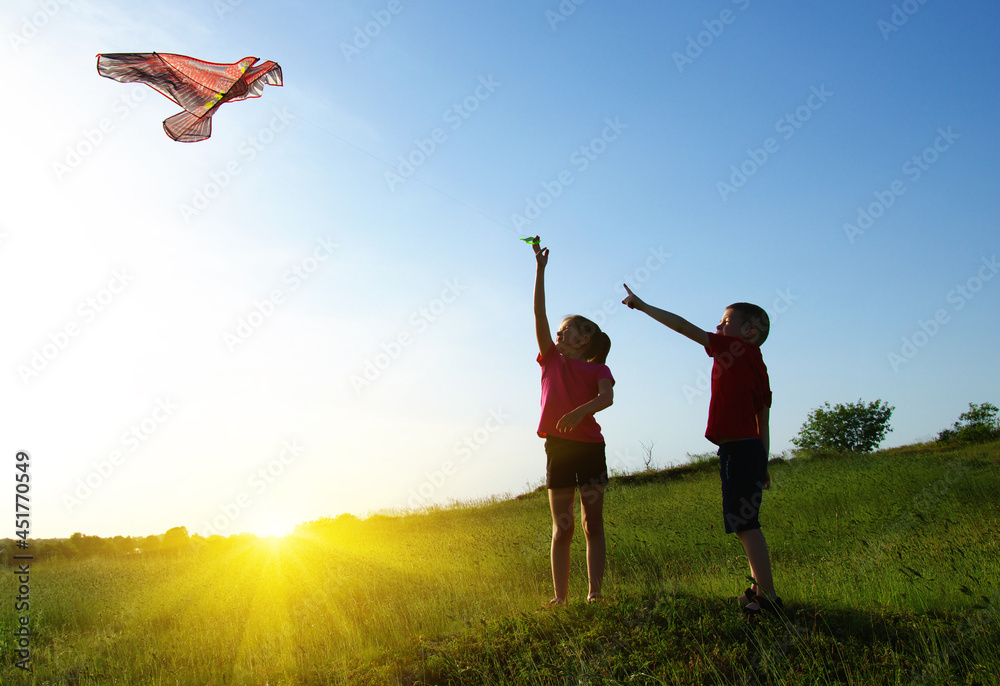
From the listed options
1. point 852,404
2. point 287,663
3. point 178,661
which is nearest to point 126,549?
point 178,661

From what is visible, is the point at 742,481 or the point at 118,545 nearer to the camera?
the point at 742,481

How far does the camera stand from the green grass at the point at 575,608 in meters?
3.34

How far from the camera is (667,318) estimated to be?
3.81 m

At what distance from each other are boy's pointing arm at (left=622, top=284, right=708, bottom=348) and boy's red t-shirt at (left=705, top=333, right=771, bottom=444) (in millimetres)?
136

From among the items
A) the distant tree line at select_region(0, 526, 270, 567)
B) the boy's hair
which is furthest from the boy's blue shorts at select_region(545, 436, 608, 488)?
the distant tree line at select_region(0, 526, 270, 567)

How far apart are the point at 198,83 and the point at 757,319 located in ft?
16.5

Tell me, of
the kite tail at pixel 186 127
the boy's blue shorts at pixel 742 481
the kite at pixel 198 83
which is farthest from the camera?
A: the kite tail at pixel 186 127

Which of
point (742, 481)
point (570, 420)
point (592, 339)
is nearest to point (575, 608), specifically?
point (570, 420)

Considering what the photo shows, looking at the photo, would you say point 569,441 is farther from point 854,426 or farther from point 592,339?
point 854,426

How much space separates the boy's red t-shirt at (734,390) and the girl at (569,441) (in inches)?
30.1

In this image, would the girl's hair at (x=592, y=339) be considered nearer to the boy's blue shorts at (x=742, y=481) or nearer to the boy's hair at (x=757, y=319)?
the boy's hair at (x=757, y=319)

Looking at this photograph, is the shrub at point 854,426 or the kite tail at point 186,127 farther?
the shrub at point 854,426

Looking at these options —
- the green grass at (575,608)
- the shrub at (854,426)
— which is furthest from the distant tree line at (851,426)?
the green grass at (575,608)

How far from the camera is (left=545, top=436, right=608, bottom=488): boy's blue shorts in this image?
4.37 metres
